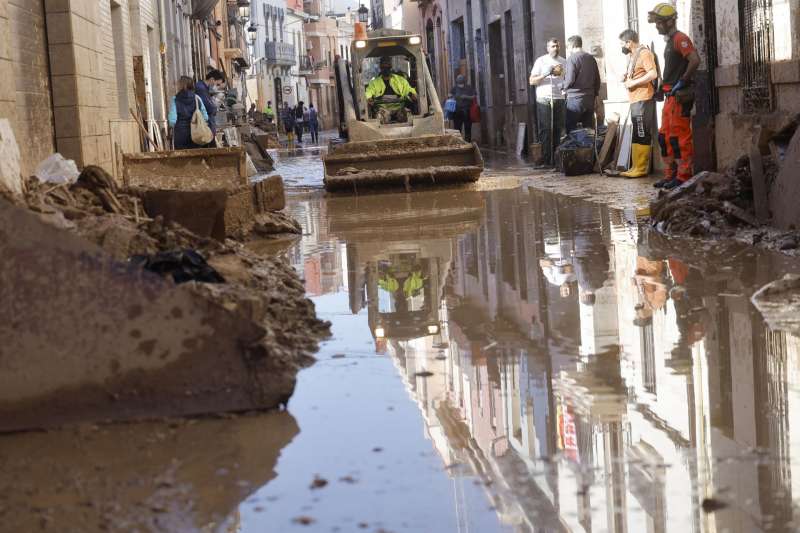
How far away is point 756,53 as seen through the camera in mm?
11375

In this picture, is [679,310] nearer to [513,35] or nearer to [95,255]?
[95,255]

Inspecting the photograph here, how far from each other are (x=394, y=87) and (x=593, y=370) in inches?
575

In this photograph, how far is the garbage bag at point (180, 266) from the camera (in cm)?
544

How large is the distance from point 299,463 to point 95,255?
115 cm

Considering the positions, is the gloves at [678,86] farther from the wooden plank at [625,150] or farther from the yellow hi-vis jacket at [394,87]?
the yellow hi-vis jacket at [394,87]

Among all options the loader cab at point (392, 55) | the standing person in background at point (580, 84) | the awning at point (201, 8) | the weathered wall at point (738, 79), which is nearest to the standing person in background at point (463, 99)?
the loader cab at point (392, 55)

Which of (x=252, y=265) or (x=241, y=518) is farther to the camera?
(x=252, y=265)

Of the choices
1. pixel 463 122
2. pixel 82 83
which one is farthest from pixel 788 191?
pixel 463 122

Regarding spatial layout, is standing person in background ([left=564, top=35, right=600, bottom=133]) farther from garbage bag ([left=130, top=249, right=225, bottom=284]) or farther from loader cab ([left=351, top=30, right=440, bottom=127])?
garbage bag ([left=130, top=249, right=225, bottom=284])

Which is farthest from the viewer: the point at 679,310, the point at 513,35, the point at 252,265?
the point at 513,35

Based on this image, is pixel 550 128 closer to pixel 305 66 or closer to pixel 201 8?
pixel 201 8

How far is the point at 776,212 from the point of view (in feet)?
29.3

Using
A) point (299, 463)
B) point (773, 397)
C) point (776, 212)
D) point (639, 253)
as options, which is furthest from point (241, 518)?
point (776, 212)

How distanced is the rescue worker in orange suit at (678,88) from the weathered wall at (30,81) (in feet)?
21.2
